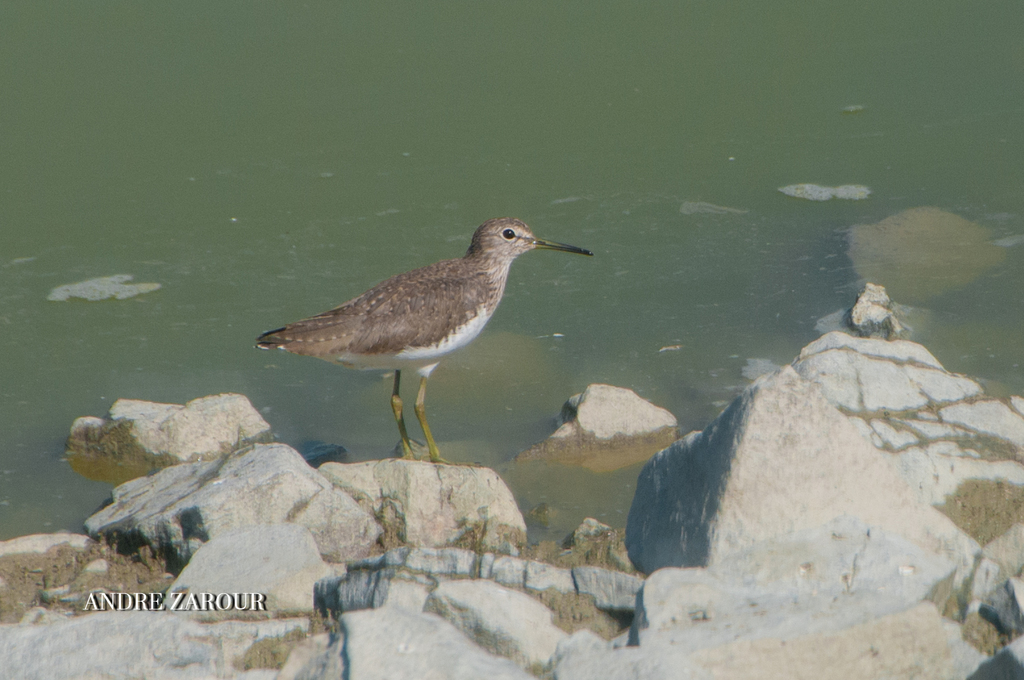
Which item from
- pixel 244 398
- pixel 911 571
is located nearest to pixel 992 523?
pixel 911 571

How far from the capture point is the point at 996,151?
32.3 feet

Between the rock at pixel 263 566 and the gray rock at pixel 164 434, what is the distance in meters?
1.93

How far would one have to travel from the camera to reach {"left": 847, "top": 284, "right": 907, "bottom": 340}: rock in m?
6.88

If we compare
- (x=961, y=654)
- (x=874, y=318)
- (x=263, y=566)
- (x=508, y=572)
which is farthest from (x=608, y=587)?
(x=874, y=318)

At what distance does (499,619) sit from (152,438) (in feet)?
11.9

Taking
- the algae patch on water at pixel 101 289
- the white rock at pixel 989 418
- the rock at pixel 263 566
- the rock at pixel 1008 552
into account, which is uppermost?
the white rock at pixel 989 418

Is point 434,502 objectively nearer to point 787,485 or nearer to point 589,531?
point 589,531

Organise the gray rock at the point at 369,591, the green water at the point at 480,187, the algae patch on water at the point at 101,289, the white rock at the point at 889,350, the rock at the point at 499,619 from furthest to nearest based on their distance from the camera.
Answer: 1. the algae patch on water at the point at 101,289
2. the green water at the point at 480,187
3. the white rock at the point at 889,350
4. the gray rock at the point at 369,591
5. the rock at the point at 499,619

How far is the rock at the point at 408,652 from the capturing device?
106 inches

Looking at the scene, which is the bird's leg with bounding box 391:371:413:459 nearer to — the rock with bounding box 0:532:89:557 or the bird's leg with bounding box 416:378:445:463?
the bird's leg with bounding box 416:378:445:463

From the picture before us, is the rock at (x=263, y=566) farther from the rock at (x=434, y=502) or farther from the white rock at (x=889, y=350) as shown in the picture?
the white rock at (x=889, y=350)

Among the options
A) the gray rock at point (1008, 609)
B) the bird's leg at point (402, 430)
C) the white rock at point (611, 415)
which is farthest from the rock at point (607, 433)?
the gray rock at point (1008, 609)

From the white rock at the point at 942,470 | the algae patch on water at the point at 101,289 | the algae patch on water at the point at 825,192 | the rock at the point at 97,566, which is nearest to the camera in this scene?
the white rock at the point at 942,470

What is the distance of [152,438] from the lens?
241 inches
